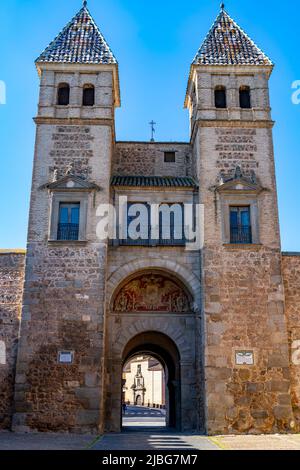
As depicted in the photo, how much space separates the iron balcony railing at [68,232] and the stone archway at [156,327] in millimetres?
2138

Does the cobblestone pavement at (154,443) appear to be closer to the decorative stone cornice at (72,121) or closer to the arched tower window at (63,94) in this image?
the decorative stone cornice at (72,121)

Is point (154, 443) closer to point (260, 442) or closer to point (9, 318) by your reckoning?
point (260, 442)

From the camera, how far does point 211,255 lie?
1656 centimetres

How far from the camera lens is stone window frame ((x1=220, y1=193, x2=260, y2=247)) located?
1684 cm

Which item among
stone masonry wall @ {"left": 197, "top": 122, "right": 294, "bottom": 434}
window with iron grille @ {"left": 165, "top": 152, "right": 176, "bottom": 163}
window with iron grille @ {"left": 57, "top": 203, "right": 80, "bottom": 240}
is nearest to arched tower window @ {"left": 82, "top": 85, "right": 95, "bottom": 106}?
window with iron grille @ {"left": 165, "top": 152, "right": 176, "bottom": 163}

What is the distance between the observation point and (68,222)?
669 inches

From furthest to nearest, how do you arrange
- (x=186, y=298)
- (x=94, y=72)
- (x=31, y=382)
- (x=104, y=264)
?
1. (x=94, y=72)
2. (x=186, y=298)
3. (x=104, y=264)
4. (x=31, y=382)

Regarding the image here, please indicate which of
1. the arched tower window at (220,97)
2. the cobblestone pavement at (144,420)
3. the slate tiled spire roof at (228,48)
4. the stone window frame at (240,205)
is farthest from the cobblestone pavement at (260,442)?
the slate tiled spire roof at (228,48)

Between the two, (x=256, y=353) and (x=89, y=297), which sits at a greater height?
(x=89, y=297)

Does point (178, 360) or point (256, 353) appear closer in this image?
point (256, 353)

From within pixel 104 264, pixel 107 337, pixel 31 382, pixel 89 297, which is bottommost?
pixel 31 382

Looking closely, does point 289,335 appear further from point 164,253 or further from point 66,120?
point 66,120

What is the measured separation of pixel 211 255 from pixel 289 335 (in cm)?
350

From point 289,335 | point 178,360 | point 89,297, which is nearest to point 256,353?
point 289,335
